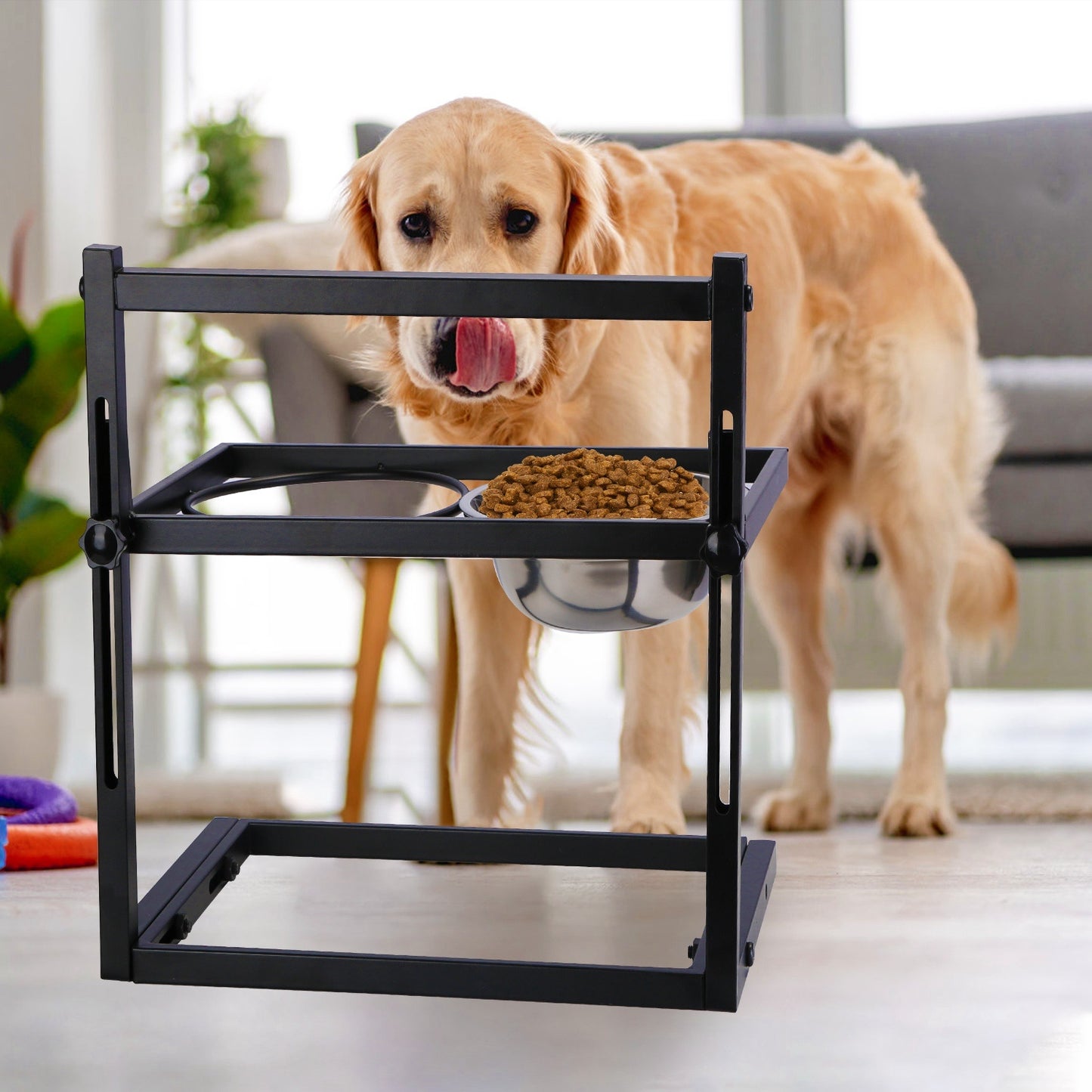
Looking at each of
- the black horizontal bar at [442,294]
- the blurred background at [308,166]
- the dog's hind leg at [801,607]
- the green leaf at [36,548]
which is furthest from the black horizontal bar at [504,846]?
the blurred background at [308,166]

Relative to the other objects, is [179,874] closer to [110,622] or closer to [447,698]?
[110,622]

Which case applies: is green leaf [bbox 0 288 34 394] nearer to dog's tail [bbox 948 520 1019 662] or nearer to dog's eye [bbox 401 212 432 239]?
dog's eye [bbox 401 212 432 239]

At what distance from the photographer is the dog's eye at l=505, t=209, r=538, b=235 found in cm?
133

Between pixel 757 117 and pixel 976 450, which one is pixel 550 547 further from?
pixel 757 117

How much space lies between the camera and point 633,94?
311 centimetres

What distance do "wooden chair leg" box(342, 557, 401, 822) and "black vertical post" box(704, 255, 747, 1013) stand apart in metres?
0.94

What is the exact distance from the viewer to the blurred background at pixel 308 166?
8.79 ft

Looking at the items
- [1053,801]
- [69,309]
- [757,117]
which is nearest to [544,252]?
[1053,801]

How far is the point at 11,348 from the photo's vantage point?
2.19 meters

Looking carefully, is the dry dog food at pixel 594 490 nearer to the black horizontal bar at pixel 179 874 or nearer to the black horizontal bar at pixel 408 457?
the black horizontal bar at pixel 408 457

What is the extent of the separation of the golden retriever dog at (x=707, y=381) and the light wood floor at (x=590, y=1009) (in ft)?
0.60

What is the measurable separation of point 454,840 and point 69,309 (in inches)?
57.6

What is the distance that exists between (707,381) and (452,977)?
94 centimetres

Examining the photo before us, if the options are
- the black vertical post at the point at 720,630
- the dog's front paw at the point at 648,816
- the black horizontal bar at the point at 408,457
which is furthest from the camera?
the dog's front paw at the point at 648,816
